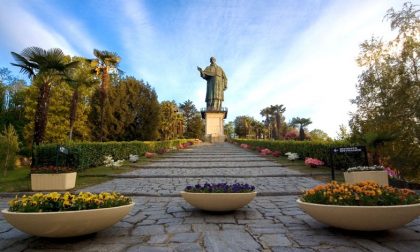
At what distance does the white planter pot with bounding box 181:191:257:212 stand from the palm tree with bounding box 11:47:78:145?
34.2 feet

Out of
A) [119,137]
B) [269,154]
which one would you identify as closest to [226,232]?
[269,154]

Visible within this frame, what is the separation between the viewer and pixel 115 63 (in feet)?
90.1

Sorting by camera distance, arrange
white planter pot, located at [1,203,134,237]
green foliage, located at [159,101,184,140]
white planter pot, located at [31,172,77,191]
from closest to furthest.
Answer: white planter pot, located at [1,203,134,237], white planter pot, located at [31,172,77,191], green foliage, located at [159,101,184,140]

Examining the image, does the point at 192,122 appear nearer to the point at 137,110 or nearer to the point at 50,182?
the point at 137,110

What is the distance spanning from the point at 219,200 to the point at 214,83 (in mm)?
43613

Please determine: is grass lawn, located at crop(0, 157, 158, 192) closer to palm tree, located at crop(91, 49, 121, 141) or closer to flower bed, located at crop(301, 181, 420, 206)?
flower bed, located at crop(301, 181, 420, 206)

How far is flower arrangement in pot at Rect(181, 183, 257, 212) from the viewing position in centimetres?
572

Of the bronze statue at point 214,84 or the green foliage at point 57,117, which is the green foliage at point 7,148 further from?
the bronze statue at point 214,84

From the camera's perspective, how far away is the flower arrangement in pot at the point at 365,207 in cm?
416

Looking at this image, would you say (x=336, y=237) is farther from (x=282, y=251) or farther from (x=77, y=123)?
(x=77, y=123)

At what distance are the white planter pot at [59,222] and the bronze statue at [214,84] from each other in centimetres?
4458

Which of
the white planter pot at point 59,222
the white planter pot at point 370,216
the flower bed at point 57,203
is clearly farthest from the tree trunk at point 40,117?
Answer: the white planter pot at point 370,216

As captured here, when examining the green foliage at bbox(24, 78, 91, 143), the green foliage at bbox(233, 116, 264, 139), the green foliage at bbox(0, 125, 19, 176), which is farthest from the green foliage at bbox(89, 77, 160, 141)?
the green foliage at bbox(233, 116, 264, 139)

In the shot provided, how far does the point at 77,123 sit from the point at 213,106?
2137 cm
